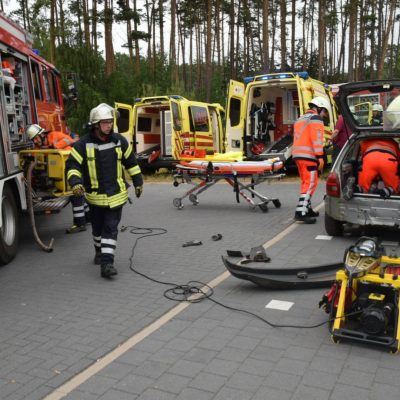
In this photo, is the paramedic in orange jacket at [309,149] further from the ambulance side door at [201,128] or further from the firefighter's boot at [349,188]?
the ambulance side door at [201,128]

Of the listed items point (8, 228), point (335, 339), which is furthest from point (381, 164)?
point (8, 228)

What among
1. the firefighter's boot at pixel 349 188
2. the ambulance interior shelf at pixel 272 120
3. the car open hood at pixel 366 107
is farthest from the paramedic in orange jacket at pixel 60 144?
the ambulance interior shelf at pixel 272 120

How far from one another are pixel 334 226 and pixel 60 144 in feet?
13.3

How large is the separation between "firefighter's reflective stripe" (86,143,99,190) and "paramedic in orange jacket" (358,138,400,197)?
3378mm

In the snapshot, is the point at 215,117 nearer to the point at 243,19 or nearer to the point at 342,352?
the point at 342,352

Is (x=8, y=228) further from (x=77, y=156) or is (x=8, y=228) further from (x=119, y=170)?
(x=119, y=170)

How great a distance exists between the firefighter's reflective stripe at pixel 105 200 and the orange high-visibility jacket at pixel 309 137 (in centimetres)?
332

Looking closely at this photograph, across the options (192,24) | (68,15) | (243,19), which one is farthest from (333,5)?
(68,15)

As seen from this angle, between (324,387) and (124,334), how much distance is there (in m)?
1.58

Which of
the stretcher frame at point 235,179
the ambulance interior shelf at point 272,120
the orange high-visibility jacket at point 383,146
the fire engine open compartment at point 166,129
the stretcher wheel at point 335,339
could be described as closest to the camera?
the stretcher wheel at point 335,339

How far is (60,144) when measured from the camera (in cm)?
726

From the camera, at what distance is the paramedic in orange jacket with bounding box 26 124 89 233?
7.20 meters

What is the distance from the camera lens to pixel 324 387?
9.74 ft

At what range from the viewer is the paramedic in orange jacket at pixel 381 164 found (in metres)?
6.22
